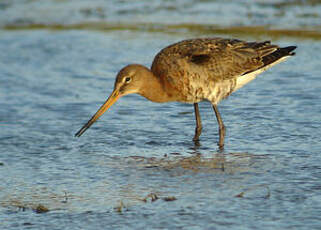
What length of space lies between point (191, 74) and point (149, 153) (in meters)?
1.01

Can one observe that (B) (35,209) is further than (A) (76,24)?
No

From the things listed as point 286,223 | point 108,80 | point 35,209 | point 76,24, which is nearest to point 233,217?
point 286,223

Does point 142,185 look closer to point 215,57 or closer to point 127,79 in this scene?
point 127,79

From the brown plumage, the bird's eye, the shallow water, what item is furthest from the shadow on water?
the bird's eye

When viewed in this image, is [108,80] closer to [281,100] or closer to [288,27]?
[281,100]

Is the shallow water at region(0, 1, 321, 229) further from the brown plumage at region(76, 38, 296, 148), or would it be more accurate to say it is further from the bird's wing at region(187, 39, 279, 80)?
the bird's wing at region(187, 39, 279, 80)

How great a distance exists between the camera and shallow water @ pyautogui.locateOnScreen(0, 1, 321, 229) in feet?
17.6

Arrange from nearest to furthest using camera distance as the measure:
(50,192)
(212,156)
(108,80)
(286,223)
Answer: (286,223) → (50,192) → (212,156) → (108,80)

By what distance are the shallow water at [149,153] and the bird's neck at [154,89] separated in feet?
1.53

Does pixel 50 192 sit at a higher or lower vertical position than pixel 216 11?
lower

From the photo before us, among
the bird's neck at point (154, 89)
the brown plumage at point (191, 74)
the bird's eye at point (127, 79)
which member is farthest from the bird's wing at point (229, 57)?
the bird's eye at point (127, 79)

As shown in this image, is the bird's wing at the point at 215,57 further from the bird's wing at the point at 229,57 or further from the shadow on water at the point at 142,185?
the shadow on water at the point at 142,185

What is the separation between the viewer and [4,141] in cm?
768

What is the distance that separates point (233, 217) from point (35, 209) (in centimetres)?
157
